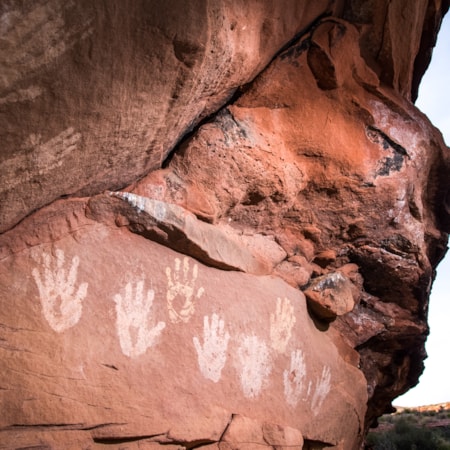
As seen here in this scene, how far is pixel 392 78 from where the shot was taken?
3.85 m

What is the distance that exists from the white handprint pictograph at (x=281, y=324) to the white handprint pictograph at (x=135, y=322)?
891 millimetres

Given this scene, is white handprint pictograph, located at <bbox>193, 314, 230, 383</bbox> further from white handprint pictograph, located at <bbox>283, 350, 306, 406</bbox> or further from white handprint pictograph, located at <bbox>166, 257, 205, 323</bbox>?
white handprint pictograph, located at <bbox>283, 350, 306, 406</bbox>

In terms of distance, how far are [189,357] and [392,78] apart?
2.84 meters

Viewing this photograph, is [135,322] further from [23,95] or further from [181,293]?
[23,95]

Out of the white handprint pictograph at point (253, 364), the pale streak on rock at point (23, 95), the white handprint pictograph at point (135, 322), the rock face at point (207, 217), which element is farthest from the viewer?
the white handprint pictograph at point (253, 364)

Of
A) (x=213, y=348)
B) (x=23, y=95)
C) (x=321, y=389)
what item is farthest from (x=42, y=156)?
(x=321, y=389)

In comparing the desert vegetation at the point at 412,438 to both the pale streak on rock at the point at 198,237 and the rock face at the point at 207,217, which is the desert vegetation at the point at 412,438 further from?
the pale streak on rock at the point at 198,237

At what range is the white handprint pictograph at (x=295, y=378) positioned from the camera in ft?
9.98

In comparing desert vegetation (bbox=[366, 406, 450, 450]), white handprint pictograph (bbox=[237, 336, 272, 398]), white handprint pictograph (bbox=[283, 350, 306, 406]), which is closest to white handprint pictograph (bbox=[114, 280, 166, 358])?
white handprint pictograph (bbox=[237, 336, 272, 398])

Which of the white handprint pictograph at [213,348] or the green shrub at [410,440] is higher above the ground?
the white handprint pictograph at [213,348]

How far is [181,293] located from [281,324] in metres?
0.87

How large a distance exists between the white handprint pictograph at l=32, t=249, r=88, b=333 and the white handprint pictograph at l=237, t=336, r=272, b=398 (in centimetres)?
107

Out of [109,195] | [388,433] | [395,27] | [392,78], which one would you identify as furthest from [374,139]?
[388,433]

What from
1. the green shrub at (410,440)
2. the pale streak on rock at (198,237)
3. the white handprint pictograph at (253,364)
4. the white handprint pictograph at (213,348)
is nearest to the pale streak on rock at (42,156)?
the pale streak on rock at (198,237)
